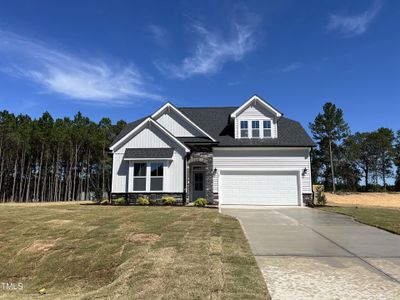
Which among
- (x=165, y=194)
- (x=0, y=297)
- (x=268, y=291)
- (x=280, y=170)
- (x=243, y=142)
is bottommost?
(x=0, y=297)

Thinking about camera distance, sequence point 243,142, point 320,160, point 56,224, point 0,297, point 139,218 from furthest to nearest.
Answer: point 320,160
point 243,142
point 139,218
point 56,224
point 0,297

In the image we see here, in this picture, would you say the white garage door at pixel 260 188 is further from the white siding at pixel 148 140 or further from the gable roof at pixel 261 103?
the white siding at pixel 148 140

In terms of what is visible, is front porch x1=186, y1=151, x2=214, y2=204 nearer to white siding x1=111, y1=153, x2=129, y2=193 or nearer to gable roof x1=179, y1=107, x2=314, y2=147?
gable roof x1=179, y1=107, x2=314, y2=147

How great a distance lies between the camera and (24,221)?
10.7m

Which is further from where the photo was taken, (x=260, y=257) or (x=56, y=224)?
(x=56, y=224)

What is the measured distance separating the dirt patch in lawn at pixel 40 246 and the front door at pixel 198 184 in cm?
1372

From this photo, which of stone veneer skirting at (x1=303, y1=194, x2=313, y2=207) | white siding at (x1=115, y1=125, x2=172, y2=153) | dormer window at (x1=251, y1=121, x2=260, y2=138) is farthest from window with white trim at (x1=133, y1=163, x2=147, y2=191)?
stone veneer skirting at (x1=303, y1=194, x2=313, y2=207)

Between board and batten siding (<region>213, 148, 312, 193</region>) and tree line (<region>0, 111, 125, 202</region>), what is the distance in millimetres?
27131

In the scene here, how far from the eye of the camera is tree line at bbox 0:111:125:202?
44.0 m

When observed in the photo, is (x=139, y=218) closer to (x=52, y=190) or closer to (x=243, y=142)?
(x=243, y=142)

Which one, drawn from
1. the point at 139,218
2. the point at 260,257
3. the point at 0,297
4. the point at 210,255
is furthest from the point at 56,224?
the point at 260,257

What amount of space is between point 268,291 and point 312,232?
18.7 ft

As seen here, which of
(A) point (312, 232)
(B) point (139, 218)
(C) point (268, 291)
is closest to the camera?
(C) point (268, 291)

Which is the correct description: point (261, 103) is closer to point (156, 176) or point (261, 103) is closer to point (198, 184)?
point (198, 184)
